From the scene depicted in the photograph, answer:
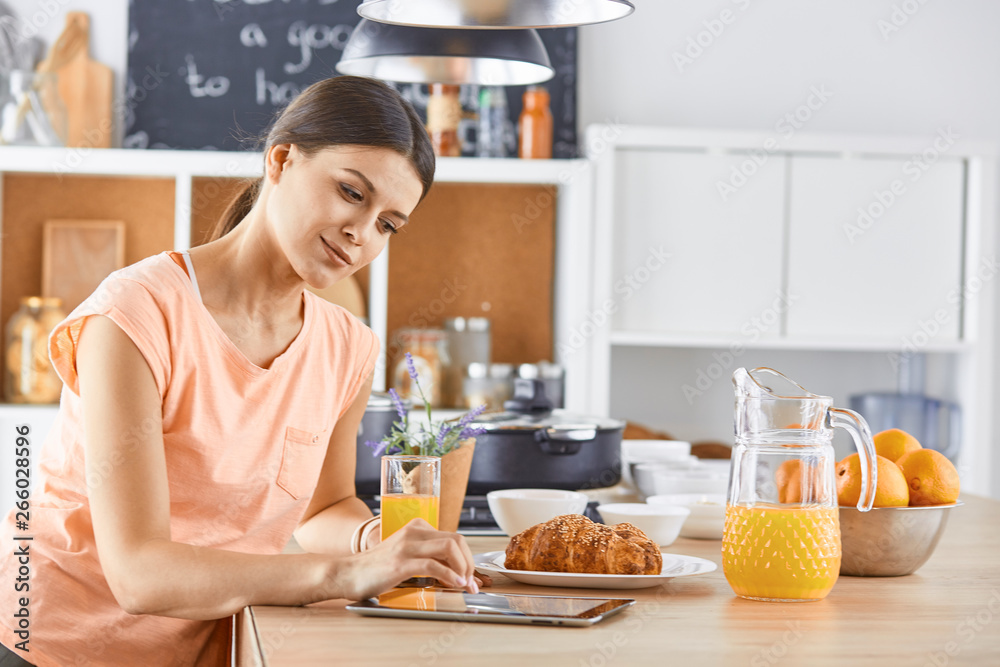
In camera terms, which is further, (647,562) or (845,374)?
(845,374)

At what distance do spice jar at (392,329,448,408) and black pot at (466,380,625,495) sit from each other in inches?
63.6

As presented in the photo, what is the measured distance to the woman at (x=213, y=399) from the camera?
3.38 feet

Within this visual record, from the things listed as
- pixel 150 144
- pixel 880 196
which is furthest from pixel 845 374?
pixel 150 144

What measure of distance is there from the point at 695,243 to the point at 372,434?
6.46ft

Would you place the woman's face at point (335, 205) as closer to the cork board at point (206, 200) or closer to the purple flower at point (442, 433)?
the purple flower at point (442, 433)

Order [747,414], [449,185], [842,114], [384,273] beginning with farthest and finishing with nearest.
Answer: [842,114] < [449,185] < [384,273] < [747,414]

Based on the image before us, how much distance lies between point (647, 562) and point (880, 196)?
2600 millimetres

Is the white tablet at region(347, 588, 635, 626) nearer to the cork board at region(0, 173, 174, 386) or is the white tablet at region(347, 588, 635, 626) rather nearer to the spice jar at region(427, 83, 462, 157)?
the spice jar at region(427, 83, 462, 157)

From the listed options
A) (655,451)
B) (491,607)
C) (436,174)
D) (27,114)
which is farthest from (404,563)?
(27,114)

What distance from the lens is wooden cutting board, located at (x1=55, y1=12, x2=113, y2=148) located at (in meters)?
3.32

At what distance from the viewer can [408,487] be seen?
1074 mm

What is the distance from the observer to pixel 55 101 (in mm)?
3227

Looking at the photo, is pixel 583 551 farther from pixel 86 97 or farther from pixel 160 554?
pixel 86 97

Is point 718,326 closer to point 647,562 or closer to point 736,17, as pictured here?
point 736,17
